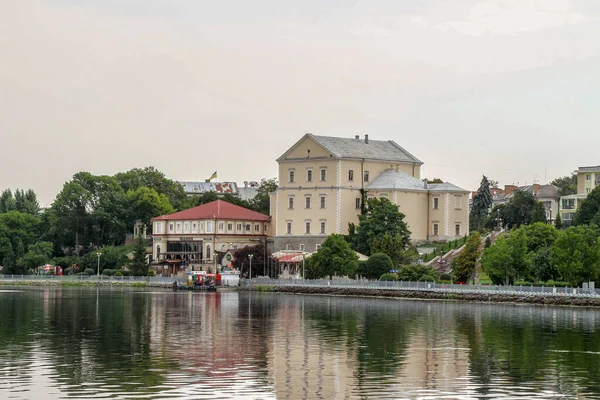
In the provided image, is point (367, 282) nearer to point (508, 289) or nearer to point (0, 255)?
point (508, 289)

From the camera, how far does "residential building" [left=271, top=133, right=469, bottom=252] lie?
4176 inches

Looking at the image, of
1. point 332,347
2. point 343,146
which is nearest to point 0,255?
point 343,146

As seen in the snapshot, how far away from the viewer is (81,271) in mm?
121062

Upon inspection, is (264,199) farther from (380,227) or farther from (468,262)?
(468,262)

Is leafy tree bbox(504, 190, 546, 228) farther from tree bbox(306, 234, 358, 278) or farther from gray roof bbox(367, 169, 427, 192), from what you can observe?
tree bbox(306, 234, 358, 278)

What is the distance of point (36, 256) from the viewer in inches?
4840

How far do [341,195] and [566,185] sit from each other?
48.4m

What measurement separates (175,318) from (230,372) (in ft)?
76.0

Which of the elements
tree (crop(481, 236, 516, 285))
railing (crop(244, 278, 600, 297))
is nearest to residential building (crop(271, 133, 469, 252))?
railing (crop(244, 278, 600, 297))

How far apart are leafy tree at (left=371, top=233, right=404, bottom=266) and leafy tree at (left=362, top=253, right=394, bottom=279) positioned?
460 cm

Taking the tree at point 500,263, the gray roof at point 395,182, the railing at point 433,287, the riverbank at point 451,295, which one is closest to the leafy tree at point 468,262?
the tree at point 500,263

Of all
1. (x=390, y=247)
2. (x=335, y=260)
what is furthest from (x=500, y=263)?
(x=390, y=247)

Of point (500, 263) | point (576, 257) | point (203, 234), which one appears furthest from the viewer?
point (203, 234)

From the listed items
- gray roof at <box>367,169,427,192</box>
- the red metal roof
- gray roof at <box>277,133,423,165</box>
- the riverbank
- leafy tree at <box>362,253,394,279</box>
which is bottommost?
the riverbank
